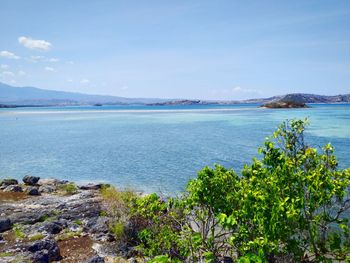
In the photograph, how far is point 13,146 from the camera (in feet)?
194

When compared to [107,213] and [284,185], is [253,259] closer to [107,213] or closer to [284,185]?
[284,185]

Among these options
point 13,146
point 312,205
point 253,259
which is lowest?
point 13,146

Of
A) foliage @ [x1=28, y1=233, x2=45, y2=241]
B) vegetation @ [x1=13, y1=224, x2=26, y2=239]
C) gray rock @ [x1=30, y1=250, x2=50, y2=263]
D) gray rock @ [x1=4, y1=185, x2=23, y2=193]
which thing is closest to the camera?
gray rock @ [x1=30, y1=250, x2=50, y2=263]

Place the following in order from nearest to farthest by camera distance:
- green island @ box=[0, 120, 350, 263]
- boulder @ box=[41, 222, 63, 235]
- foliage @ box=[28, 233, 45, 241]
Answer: green island @ box=[0, 120, 350, 263], foliage @ box=[28, 233, 45, 241], boulder @ box=[41, 222, 63, 235]

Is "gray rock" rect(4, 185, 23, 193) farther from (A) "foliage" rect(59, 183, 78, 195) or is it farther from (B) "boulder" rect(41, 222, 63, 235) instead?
(B) "boulder" rect(41, 222, 63, 235)

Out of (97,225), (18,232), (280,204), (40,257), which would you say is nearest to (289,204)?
(280,204)

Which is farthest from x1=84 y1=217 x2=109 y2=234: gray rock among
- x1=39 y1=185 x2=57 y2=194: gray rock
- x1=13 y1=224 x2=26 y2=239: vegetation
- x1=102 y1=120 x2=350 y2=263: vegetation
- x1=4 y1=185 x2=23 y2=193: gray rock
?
x1=4 y1=185 x2=23 y2=193: gray rock

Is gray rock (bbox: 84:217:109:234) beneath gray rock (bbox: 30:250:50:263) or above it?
beneath

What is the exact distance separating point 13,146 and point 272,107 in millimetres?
163340

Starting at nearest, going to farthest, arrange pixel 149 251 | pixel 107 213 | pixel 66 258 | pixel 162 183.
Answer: pixel 149 251 < pixel 66 258 < pixel 107 213 < pixel 162 183

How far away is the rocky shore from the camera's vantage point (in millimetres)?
15641

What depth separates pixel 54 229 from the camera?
19328mm

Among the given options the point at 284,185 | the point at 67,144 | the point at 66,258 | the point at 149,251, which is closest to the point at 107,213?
the point at 66,258

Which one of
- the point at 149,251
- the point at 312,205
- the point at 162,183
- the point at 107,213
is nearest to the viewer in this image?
the point at 312,205
